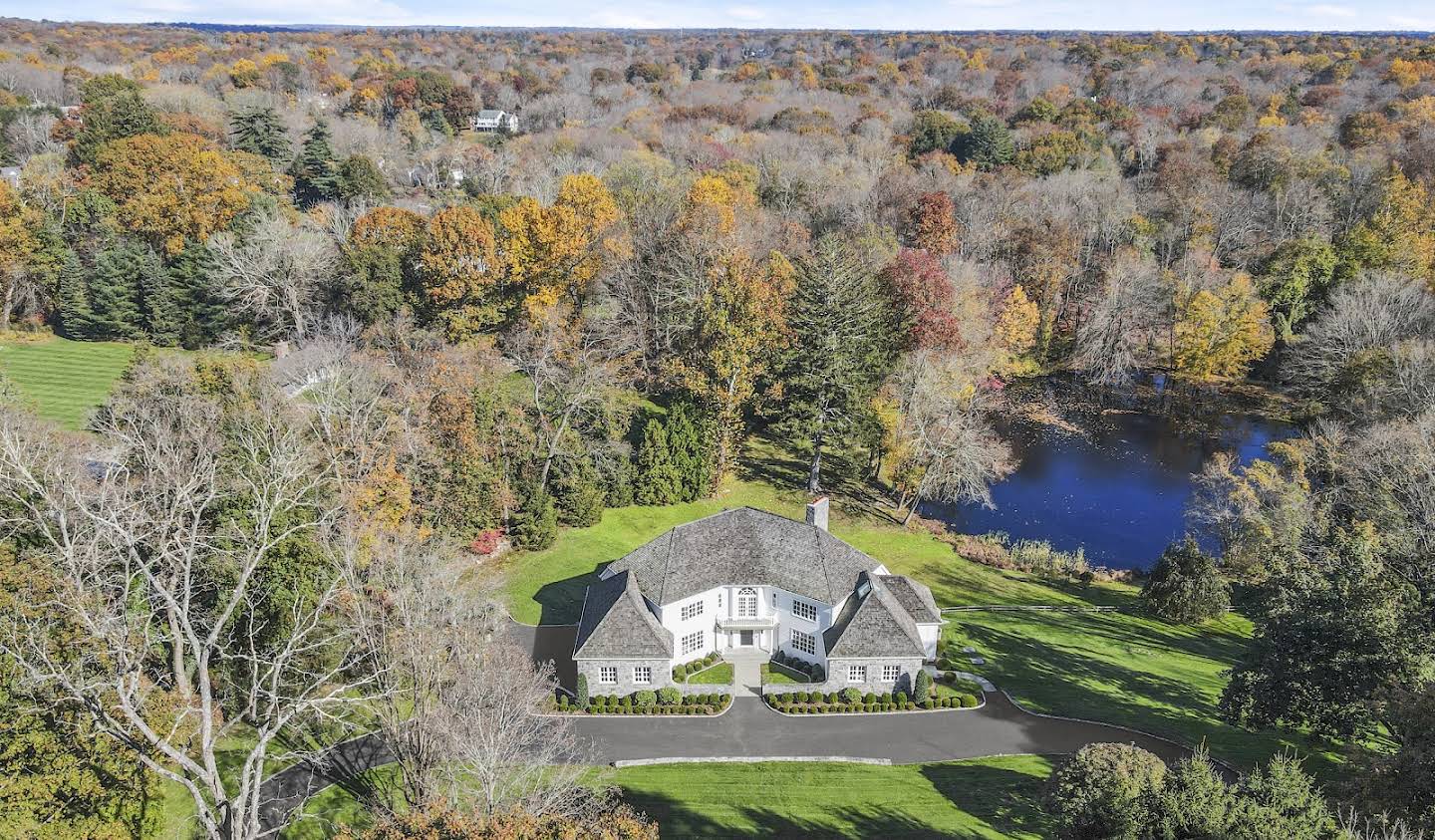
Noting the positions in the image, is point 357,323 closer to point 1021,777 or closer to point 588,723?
point 588,723

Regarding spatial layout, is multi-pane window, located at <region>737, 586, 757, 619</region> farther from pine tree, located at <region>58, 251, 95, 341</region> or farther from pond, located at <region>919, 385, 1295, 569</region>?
pine tree, located at <region>58, 251, 95, 341</region>

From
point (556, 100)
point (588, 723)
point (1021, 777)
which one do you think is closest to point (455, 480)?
point (588, 723)

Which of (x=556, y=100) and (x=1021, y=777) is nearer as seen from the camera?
(x=1021, y=777)

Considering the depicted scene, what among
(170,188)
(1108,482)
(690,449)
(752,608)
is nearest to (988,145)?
(1108,482)

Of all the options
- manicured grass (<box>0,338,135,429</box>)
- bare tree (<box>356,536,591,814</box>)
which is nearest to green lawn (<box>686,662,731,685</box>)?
bare tree (<box>356,536,591,814</box>)

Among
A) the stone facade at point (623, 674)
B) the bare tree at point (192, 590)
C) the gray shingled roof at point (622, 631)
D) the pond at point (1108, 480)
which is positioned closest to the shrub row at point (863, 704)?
the stone facade at point (623, 674)

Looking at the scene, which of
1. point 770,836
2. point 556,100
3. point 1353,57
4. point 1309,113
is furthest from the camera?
point 1353,57

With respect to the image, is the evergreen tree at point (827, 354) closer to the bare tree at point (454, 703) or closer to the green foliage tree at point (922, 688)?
the green foliage tree at point (922, 688)

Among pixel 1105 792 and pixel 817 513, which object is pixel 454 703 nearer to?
pixel 1105 792
